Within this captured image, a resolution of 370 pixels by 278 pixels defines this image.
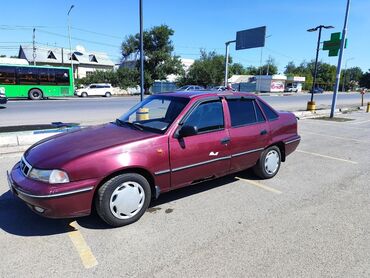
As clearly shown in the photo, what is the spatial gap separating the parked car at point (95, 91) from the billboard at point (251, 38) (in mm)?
17728

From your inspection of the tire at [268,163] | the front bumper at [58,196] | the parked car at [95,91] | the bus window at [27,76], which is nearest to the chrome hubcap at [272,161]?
the tire at [268,163]

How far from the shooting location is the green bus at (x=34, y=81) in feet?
75.0

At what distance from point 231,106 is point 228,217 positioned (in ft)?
5.67

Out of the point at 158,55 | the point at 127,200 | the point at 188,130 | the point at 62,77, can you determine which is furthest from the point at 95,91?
the point at 127,200

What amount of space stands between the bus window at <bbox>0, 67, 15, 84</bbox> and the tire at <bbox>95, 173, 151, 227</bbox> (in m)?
24.0

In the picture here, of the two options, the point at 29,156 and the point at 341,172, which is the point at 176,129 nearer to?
the point at 29,156

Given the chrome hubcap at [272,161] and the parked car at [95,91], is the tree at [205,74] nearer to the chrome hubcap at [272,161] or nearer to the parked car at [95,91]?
the parked car at [95,91]

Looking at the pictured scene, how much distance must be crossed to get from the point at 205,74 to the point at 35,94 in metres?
35.4

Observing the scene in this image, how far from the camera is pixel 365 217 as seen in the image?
3.85 metres

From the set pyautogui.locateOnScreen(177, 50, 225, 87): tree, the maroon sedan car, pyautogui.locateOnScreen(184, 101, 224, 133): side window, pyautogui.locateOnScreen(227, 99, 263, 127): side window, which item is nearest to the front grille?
the maroon sedan car

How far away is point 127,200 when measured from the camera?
341 centimetres

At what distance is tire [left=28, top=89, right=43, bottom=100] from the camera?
952 inches

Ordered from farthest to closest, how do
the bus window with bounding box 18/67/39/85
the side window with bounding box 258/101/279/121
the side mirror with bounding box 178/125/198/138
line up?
the bus window with bounding box 18/67/39/85 < the side window with bounding box 258/101/279/121 < the side mirror with bounding box 178/125/198/138

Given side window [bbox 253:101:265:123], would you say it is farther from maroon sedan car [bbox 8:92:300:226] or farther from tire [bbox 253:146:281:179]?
tire [bbox 253:146:281:179]
